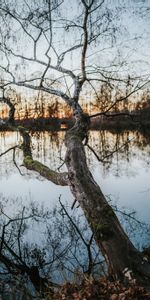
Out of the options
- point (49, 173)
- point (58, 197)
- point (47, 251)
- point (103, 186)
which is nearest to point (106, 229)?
point (47, 251)

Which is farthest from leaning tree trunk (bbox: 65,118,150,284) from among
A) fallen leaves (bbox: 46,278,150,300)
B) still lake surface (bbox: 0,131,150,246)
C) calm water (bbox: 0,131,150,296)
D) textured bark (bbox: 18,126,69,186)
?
still lake surface (bbox: 0,131,150,246)

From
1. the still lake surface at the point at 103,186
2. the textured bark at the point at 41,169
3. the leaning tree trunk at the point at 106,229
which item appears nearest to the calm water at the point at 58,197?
the still lake surface at the point at 103,186

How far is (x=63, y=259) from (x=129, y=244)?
2502 millimetres

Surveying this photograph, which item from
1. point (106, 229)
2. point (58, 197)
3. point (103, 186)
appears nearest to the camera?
point (106, 229)

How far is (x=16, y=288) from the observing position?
18.9ft

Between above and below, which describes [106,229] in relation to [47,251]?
above

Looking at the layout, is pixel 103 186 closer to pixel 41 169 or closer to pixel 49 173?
pixel 41 169

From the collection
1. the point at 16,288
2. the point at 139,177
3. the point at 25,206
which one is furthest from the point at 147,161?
the point at 16,288

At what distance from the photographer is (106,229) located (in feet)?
17.6

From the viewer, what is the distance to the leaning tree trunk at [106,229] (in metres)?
4.73

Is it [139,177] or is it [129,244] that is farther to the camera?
[139,177]

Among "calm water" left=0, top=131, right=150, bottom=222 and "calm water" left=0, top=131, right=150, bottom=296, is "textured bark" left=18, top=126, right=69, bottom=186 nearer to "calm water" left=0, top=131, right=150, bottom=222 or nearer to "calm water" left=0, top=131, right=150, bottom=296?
"calm water" left=0, top=131, right=150, bottom=222

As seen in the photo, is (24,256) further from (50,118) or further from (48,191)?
(50,118)

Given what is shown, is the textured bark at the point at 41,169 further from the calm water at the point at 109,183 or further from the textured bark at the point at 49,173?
the calm water at the point at 109,183
